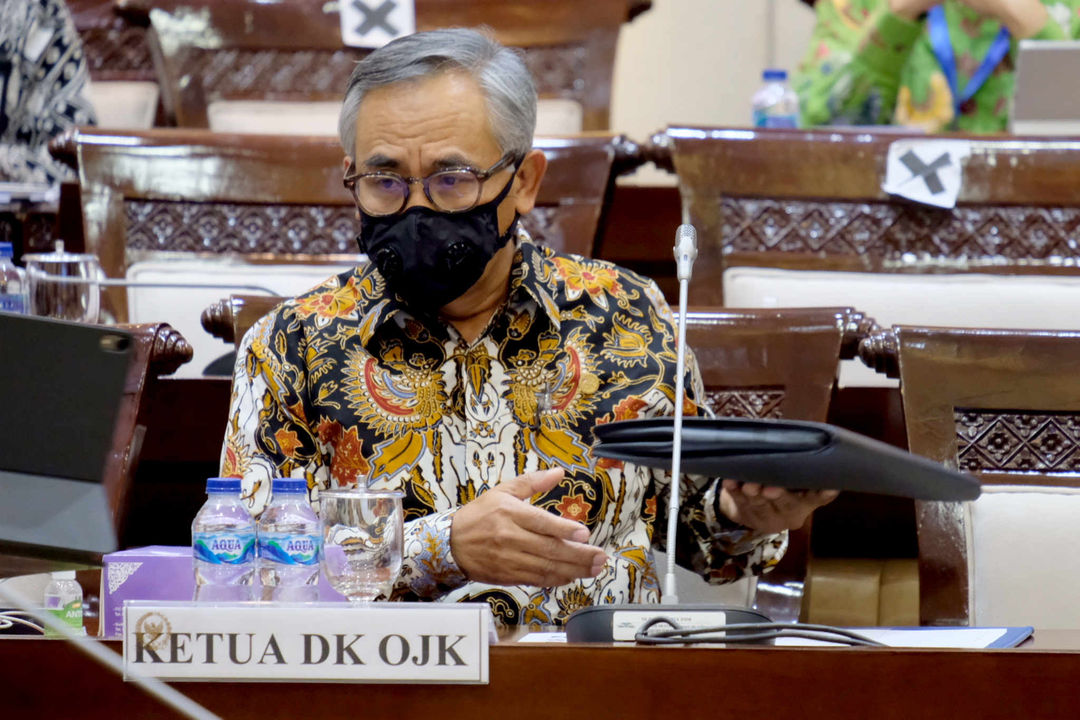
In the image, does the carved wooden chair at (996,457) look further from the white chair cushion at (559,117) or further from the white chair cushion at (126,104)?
the white chair cushion at (126,104)

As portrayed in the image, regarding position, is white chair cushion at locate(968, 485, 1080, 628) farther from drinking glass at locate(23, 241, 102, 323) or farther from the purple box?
drinking glass at locate(23, 241, 102, 323)

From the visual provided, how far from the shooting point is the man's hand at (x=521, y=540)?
1115mm

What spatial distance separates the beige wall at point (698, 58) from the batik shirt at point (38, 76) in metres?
1.96

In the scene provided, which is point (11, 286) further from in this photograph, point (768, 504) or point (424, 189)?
point (768, 504)

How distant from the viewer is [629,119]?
4.49 metres

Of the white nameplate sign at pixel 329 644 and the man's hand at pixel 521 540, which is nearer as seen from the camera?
the white nameplate sign at pixel 329 644

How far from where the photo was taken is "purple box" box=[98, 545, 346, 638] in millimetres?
1062

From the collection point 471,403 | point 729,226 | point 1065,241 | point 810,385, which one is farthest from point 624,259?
point 471,403

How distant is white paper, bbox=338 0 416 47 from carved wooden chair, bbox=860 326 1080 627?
5.50 feet

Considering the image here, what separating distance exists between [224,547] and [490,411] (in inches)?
18.2

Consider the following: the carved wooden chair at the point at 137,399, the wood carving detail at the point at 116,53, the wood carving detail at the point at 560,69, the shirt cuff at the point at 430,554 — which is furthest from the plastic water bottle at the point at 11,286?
the wood carving detail at the point at 116,53

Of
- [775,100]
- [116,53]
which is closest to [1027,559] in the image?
[775,100]

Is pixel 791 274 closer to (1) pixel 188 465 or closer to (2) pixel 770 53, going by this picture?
(1) pixel 188 465

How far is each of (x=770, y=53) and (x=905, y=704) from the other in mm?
3833
